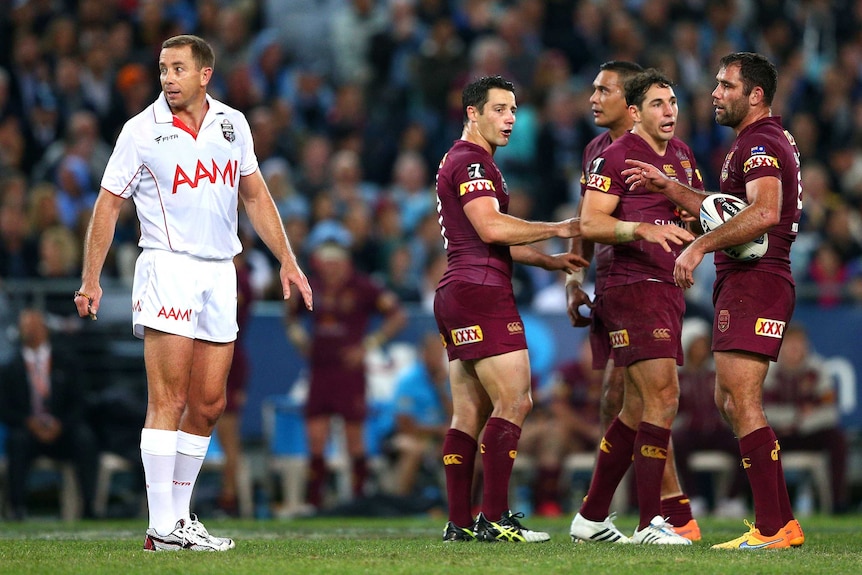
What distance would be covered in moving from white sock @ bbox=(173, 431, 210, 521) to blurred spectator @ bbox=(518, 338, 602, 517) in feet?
23.1

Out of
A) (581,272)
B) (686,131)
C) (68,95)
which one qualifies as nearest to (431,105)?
(686,131)

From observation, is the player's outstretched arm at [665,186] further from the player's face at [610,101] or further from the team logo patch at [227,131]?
the team logo patch at [227,131]

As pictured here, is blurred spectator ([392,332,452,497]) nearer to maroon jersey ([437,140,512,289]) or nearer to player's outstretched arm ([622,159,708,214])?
maroon jersey ([437,140,512,289])

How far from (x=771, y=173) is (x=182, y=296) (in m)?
3.45

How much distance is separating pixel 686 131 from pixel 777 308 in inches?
411

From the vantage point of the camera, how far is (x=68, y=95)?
57.2 feet

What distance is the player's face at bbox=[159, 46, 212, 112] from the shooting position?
7.83 meters

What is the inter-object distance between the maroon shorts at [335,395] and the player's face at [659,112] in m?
7.00

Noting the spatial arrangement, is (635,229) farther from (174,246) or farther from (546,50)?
(546,50)

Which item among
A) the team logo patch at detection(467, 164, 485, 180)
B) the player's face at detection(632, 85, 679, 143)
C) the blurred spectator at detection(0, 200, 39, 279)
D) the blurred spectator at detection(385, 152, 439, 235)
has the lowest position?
the team logo patch at detection(467, 164, 485, 180)

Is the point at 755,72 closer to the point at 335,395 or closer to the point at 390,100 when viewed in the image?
the point at 335,395

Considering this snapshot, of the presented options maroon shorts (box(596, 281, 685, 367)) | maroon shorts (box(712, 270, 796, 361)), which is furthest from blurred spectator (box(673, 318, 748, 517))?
maroon shorts (box(712, 270, 796, 361))

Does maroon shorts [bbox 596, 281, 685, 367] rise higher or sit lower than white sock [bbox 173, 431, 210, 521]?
higher

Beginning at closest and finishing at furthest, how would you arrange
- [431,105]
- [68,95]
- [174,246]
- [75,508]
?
[174,246]
[75,508]
[68,95]
[431,105]
